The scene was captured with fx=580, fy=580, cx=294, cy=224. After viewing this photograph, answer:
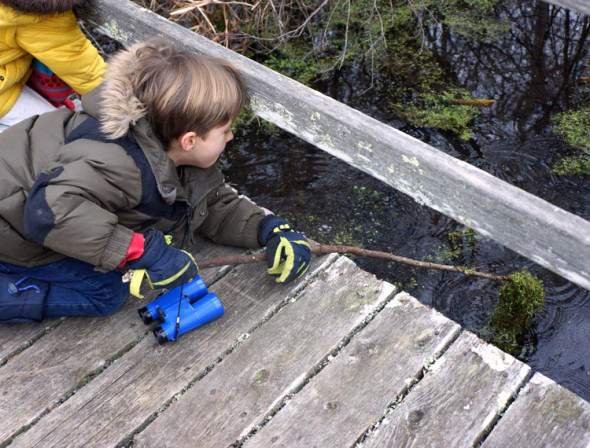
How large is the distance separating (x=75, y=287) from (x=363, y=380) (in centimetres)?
110

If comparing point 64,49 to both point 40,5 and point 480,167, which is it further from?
point 480,167

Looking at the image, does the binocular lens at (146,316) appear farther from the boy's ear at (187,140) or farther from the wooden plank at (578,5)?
the wooden plank at (578,5)

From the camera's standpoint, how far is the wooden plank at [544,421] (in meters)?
1.75

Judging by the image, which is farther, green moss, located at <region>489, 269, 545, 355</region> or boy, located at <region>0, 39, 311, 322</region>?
green moss, located at <region>489, 269, 545, 355</region>

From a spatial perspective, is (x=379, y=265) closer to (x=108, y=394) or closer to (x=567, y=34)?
(x=108, y=394)

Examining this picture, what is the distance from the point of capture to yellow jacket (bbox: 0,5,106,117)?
8.25 ft

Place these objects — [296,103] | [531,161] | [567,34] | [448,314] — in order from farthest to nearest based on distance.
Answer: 1. [567,34]
2. [531,161]
3. [448,314]
4. [296,103]

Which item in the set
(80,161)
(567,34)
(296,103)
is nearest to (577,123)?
(567,34)

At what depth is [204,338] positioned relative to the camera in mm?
2098

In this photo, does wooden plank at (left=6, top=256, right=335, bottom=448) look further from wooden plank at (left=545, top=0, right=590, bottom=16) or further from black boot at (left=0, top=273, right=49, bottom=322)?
wooden plank at (left=545, top=0, right=590, bottom=16)

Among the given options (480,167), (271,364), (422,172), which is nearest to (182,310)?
(271,364)

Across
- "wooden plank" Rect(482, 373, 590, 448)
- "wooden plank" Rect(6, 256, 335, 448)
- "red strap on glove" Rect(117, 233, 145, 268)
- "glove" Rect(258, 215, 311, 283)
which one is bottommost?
"wooden plank" Rect(6, 256, 335, 448)

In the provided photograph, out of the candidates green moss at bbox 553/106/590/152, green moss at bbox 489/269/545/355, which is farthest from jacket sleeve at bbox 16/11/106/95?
green moss at bbox 553/106/590/152

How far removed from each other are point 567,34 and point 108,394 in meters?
4.55
